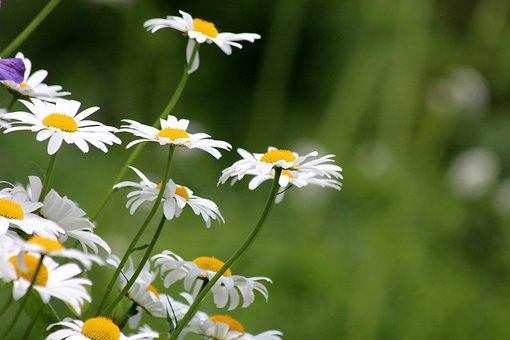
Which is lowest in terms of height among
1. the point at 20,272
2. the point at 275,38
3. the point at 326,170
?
the point at 20,272

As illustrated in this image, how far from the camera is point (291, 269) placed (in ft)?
5.48

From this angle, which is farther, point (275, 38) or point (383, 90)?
point (383, 90)

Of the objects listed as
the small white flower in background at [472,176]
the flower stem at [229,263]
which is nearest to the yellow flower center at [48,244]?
the flower stem at [229,263]

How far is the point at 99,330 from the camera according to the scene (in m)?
0.47

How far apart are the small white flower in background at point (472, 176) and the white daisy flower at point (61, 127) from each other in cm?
177

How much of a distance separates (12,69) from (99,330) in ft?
0.57

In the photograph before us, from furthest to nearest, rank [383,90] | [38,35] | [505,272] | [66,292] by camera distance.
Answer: [38,35] < [383,90] < [505,272] < [66,292]

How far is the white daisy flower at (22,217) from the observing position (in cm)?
45

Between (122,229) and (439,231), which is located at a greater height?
(439,231)

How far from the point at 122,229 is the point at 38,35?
1.27m

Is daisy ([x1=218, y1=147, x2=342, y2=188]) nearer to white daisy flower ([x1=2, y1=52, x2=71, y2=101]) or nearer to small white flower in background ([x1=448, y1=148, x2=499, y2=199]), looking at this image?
white daisy flower ([x1=2, y1=52, x2=71, y2=101])

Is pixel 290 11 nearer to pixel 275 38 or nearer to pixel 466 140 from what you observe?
pixel 275 38

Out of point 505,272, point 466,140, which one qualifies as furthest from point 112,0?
point 466,140

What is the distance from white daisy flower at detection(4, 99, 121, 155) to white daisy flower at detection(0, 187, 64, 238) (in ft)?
0.11
